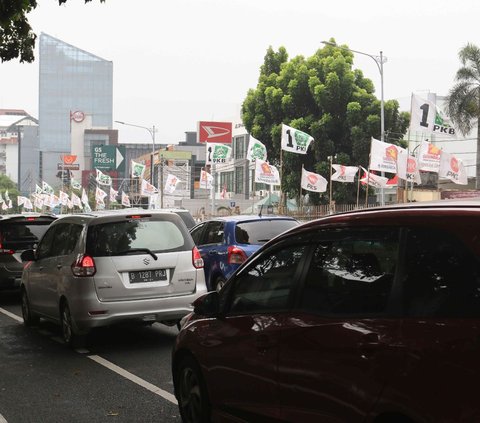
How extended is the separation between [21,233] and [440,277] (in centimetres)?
1173

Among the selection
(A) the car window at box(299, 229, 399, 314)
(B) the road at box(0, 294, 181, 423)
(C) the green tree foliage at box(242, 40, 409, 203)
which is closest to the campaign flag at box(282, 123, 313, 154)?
(C) the green tree foliage at box(242, 40, 409, 203)

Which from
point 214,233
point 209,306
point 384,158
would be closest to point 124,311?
point 209,306

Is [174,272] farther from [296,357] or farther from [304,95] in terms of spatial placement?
[304,95]

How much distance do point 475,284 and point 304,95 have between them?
1739 inches

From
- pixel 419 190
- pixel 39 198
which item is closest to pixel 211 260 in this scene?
pixel 419 190

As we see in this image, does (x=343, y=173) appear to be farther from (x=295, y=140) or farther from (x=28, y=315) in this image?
(x=28, y=315)

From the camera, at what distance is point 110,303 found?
27.3ft

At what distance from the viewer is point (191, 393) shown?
17.0ft

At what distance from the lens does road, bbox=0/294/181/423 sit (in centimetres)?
585

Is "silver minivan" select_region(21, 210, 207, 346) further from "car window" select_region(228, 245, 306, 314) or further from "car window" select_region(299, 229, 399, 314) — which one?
"car window" select_region(299, 229, 399, 314)

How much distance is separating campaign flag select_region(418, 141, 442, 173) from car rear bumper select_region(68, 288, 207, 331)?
68.7 feet

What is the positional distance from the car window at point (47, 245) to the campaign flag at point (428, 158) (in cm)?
2039

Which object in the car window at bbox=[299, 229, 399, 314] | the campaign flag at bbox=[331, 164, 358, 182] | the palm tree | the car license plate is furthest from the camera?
the palm tree

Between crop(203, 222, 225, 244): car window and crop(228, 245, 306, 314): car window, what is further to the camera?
crop(203, 222, 225, 244): car window
